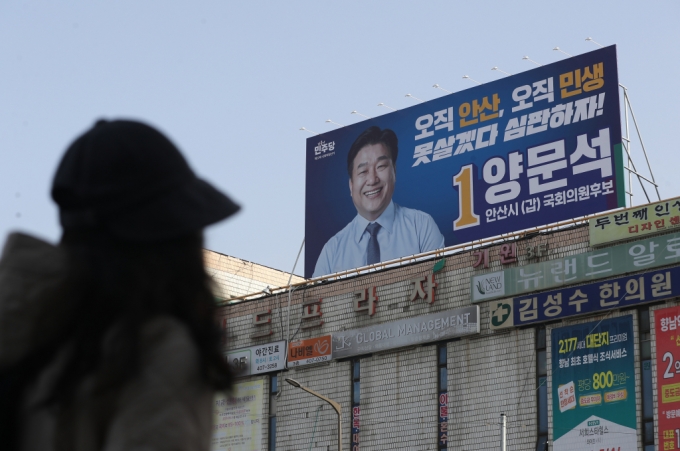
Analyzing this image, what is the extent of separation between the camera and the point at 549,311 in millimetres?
25797

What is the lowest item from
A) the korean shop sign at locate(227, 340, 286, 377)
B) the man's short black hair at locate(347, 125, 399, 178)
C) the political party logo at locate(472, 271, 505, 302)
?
the korean shop sign at locate(227, 340, 286, 377)

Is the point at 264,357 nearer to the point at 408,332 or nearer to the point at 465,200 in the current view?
the point at 408,332

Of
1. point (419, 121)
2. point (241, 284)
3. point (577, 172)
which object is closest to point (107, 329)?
point (577, 172)

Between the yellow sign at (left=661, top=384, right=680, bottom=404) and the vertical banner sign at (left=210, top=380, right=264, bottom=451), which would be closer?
the yellow sign at (left=661, top=384, right=680, bottom=404)

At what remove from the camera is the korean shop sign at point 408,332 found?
89.6 ft

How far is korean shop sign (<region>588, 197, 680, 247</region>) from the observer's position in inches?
957

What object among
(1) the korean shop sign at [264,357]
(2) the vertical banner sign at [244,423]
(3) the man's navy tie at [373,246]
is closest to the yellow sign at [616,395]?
(3) the man's navy tie at [373,246]

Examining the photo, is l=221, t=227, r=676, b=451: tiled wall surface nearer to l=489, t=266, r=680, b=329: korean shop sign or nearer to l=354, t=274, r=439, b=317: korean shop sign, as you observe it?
l=354, t=274, r=439, b=317: korean shop sign

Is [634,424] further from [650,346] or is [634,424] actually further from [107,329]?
[107,329]

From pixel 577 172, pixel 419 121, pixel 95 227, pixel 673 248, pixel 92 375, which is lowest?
pixel 92 375

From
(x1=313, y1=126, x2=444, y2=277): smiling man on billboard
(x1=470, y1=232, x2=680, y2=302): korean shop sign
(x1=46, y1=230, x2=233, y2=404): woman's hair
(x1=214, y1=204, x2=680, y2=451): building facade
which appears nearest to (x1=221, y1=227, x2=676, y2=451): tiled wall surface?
(x1=214, y1=204, x2=680, y2=451): building facade

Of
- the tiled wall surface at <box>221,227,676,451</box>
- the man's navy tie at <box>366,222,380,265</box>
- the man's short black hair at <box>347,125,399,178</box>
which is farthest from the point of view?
the man's short black hair at <box>347,125,399,178</box>

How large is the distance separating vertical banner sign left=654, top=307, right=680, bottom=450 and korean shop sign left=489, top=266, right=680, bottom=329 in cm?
49

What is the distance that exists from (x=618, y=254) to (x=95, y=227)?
2414 centimetres
